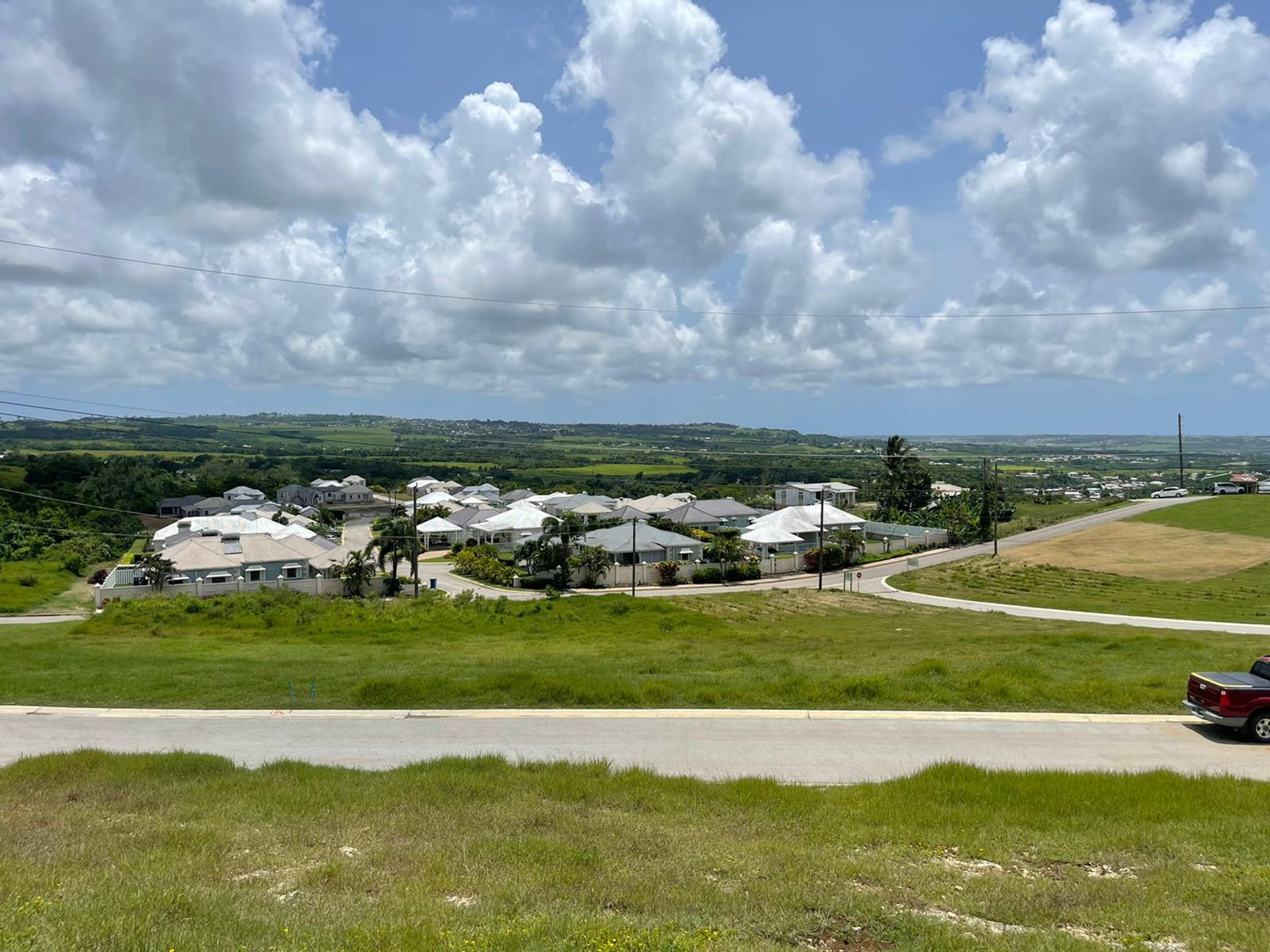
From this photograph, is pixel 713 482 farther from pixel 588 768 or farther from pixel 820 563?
pixel 588 768

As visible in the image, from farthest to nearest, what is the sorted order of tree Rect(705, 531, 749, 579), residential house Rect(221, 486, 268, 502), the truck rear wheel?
residential house Rect(221, 486, 268, 502), tree Rect(705, 531, 749, 579), the truck rear wheel

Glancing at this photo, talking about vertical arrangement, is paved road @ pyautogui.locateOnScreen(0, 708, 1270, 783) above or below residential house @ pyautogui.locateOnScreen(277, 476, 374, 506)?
above

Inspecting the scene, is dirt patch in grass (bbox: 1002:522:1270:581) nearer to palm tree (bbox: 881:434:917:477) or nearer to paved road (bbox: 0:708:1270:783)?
palm tree (bbox: 881:434:917:477)

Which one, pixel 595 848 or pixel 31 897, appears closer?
pixel 31 897

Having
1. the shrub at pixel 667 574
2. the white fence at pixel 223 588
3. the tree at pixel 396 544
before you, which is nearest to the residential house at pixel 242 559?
the white fence at pixel 223 588

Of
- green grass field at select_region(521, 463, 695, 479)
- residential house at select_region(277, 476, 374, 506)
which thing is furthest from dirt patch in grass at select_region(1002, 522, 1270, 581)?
green grass field at select_region(521, 463, 695, 479)

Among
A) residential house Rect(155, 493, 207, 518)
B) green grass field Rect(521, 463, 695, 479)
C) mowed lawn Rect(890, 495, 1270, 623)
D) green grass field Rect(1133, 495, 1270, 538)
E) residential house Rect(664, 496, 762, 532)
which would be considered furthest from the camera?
green grass field Rect(521, 463, 695, 479)

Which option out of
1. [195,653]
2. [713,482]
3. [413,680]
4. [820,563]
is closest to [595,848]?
[413,680]
